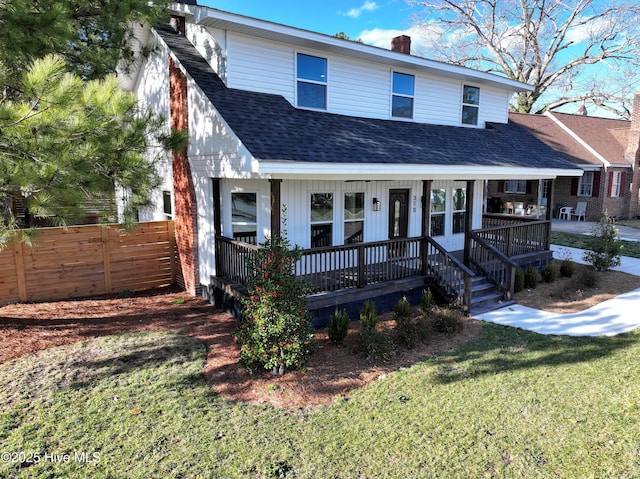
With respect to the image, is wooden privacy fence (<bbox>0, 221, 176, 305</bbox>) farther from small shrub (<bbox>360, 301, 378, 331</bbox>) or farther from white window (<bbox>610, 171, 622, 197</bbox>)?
white window (<bbox>610, 171, 622, 197</bbox>)

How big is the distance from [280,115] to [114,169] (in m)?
3.87

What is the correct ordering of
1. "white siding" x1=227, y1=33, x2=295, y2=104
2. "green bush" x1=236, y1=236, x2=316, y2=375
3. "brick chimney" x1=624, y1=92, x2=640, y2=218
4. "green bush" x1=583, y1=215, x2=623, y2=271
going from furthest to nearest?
"brick chimney" x1=624, y1=92, x2=640, y2=218, "green bush" x1=583, y1=215, x2=623, y2=271, "white siding" x1=227, y1=33, x2=295, y2=104, "green bush" x1=236, y1=236, x2=316, y2=375

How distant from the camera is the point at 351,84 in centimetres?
1069

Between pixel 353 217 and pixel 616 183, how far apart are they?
21.5 meters

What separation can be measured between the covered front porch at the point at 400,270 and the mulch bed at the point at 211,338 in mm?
673

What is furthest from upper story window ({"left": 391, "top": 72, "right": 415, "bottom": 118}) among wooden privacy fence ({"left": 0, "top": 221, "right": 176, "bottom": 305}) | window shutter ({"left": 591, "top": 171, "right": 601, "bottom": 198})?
window shutter ({"left": 591, "top": 171, "right": 601, "bottom": 198})

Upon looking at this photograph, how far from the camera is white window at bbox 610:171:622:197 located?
956 inches

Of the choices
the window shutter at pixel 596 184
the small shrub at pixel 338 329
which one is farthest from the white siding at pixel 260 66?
the window shutter at pixel 596 184

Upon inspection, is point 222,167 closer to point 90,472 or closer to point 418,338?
point 418,338

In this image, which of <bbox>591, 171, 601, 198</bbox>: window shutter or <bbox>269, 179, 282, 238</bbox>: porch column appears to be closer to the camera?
<bbox>269, 179, 282, 238</bbox>: porch column

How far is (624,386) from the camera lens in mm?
5742

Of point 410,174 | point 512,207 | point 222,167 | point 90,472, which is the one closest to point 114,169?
point 222,167

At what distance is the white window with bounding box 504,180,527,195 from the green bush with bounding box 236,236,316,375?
23417 millimetres

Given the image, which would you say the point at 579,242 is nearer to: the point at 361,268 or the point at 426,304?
the point at 426,304
